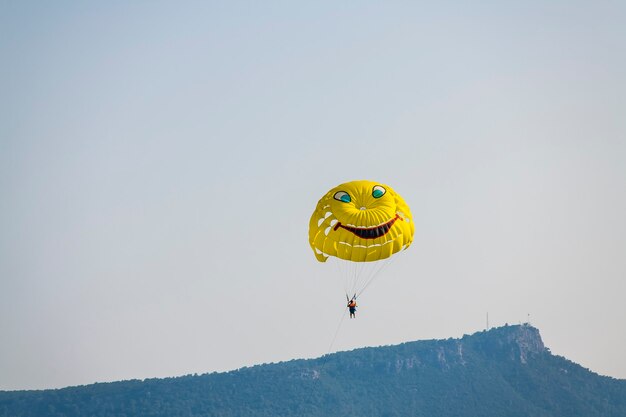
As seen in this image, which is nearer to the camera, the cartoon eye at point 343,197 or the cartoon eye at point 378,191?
the cartoon eye at point 343,197

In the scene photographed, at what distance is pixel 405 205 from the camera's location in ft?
317

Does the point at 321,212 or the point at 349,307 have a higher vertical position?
the point at 321,212

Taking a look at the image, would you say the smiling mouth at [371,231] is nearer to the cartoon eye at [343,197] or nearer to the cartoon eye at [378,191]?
the cartoon eye at [343,197]

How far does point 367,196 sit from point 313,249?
5325 millimetres

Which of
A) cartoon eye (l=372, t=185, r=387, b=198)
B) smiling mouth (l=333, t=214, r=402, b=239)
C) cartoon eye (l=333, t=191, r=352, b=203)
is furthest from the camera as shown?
cartoon eye (l=372, t=185, r=387, b=198)

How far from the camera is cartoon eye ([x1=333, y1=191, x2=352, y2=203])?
310 ft

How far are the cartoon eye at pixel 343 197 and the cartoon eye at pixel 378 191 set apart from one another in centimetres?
178

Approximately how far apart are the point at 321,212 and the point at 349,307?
6936 mm

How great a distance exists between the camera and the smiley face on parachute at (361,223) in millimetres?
92625

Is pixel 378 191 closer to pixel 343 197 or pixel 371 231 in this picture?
pixel 343 197

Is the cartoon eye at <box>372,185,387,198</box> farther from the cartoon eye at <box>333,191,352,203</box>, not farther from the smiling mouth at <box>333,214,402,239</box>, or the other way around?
the smiling mouth at <box>333,214,402,239</box>

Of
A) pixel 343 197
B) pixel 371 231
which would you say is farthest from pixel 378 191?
pixel 371 231

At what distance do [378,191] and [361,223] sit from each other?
A: 395 centimetres

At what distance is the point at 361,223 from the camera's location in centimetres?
9231
